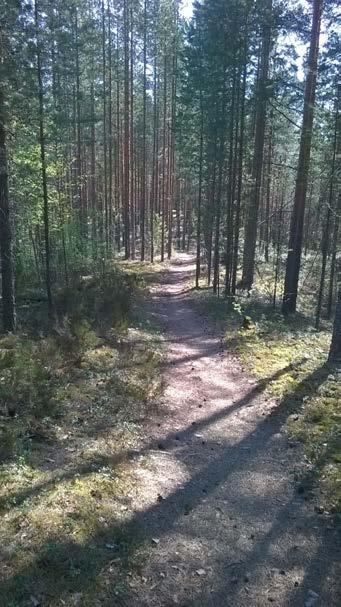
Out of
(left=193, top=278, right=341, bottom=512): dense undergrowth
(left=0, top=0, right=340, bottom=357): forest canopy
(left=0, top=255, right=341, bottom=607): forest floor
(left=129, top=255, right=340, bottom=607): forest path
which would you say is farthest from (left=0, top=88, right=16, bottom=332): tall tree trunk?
(left=193, top=278, right=341, bottom=512): dense undergrowth

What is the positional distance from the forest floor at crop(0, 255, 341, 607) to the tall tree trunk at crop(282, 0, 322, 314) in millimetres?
7884

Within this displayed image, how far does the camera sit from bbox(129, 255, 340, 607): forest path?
4.59 metres

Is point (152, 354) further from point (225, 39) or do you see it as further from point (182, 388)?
point (225, 39)

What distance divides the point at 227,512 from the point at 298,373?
5.42m

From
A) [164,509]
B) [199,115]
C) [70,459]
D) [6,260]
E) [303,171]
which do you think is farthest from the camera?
[199,115]

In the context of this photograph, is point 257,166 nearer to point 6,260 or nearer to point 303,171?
point 303,171

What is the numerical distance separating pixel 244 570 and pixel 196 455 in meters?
2.64

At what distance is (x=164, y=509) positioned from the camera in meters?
5.83

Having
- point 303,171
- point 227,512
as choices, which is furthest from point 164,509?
point 303,171

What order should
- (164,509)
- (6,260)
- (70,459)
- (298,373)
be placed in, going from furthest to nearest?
(6,260) < (298,373) < (70,459) < (164,509)

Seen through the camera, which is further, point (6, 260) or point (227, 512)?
point (6, 260)

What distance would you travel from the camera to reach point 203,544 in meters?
5.24

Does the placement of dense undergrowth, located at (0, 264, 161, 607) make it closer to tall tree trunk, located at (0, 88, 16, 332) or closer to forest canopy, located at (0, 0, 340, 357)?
tall tree trunk, located at (0, 88, 16, 332)

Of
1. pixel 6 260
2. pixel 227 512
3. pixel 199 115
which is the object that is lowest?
pixel 227 512
